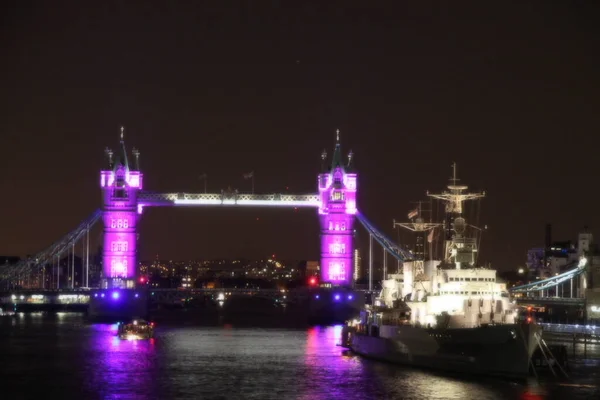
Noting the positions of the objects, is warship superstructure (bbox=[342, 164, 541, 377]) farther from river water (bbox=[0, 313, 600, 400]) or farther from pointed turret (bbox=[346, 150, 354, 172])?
pointed turret (bbox=[346, 150, 354, 172])

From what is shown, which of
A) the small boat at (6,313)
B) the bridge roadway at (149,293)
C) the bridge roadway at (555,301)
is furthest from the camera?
the small boat at (6,313)

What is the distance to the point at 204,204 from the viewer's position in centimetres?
14800

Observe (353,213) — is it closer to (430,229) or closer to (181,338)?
(181,338)

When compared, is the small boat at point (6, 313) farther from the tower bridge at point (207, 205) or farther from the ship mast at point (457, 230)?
the ship mast at point (457, 230)

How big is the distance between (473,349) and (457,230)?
8919 mm

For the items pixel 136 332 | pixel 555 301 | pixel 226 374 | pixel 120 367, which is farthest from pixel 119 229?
pixel 226 374

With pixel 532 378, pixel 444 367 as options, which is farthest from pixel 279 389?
pixel 532 378

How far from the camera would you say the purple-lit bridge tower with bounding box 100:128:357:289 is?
5733 inches

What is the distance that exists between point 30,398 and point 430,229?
101 feet

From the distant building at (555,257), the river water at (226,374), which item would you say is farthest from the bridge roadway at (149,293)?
the river water at (226,374)

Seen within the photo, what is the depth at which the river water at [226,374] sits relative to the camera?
2403 inches

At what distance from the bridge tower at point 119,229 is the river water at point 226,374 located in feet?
Result: 135

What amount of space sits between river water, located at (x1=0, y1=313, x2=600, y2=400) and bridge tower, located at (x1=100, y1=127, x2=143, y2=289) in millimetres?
41004

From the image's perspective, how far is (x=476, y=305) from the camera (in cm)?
6606
